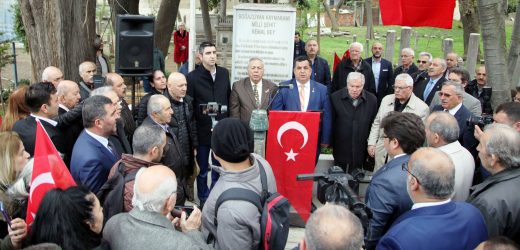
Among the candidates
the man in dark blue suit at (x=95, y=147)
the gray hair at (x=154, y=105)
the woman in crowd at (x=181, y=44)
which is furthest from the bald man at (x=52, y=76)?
the woman in crowd at (x=181, y=44)

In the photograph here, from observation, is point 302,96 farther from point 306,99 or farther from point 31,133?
point 31,133

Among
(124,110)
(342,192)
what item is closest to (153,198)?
(342,192)

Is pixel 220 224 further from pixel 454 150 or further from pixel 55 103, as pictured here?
pixel 55 103

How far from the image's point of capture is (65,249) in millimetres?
2557

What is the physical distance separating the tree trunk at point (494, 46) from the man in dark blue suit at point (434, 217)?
9.67 ft

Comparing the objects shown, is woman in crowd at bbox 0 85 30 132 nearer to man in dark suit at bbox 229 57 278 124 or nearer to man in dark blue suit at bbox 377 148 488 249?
man in dark suit at bbox 229 57 278 124

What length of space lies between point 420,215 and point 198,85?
3.90 m

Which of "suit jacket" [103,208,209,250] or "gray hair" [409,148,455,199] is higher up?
"gray hair" [409,148,455,199]

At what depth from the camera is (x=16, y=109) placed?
4641mm

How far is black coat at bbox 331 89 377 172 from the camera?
18.9ft

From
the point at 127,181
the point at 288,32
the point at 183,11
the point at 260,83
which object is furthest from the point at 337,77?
the point at 183,11

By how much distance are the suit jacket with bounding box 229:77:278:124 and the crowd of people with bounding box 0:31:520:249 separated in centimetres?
13

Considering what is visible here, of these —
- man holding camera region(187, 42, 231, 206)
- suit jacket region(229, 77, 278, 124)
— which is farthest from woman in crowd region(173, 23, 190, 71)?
suit jacket region(229, 77, 278, 124)

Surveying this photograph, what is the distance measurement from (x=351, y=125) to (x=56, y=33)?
458 centimetres
